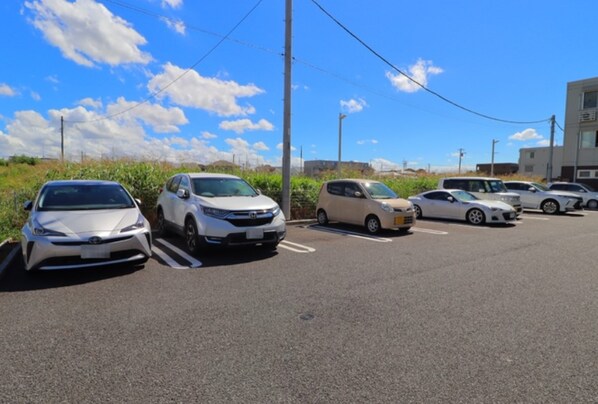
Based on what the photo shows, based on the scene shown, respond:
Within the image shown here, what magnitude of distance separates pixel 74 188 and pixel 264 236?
345 cm

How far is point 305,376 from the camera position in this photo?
274cm

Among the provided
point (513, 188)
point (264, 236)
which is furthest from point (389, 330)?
point (513, 188)

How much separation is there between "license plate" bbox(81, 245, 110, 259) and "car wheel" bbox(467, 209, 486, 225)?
11.1 m

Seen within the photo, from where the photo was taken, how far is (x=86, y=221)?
5219 mm

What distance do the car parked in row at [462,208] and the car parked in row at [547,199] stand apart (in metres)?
5.98

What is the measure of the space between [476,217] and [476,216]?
34 mm

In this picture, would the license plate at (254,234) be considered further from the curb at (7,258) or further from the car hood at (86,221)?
the curb at (7,258)

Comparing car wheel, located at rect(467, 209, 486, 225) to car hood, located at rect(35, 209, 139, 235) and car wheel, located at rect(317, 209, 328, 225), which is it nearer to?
car wheel, located at rect(317, 209, 328, 225)

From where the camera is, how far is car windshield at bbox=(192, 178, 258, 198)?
288 inches

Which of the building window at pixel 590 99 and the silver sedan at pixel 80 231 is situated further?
the building window at pixel 590 99

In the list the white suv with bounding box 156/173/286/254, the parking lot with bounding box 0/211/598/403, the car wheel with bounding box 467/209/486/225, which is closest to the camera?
the parking lot with bounding box 0/211/598/403

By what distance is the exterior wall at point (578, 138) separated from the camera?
28.4 m

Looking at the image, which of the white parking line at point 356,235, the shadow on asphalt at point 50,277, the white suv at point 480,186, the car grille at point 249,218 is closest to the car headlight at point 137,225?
the shadow on asphalt at point 50,277

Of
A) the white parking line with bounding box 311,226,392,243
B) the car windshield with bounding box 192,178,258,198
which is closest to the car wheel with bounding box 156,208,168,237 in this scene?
the car windshield with bounding box 192,178,258,198
